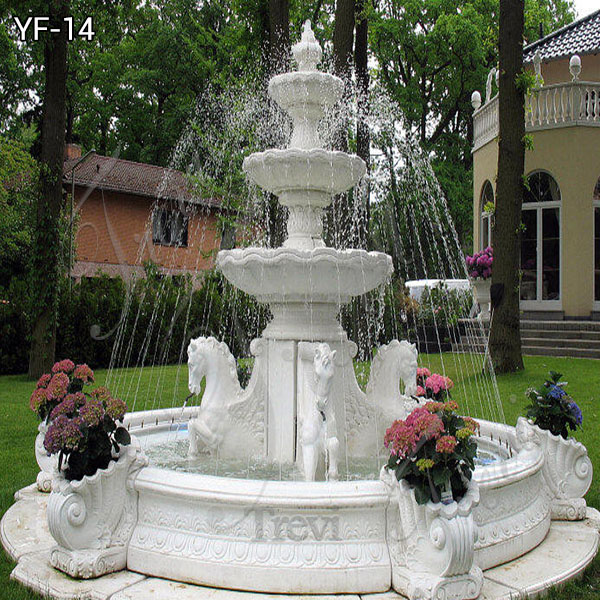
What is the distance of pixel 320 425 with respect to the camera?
504cm

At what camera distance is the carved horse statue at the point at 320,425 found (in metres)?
4.86

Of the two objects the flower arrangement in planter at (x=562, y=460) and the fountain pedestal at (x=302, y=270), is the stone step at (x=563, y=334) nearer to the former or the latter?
the flower arrangement in planter at (x=562, y=460)

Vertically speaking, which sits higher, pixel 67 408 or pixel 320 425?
pixel 67 408

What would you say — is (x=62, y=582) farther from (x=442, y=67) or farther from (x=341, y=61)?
(x=442, y=67)

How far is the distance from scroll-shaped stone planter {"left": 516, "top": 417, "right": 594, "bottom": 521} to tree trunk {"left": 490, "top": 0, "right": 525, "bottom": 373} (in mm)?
7417

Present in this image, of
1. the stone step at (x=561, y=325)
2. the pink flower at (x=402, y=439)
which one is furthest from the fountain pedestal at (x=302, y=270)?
the stone step at (x=561, y=325)

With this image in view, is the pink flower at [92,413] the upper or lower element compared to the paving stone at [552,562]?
upper

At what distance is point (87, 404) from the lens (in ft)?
13.8

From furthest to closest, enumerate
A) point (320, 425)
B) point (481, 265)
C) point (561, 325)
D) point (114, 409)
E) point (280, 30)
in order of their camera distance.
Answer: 1. point (561, 325)
2. point (481, 265)
3. point (280, 30)
4. point (320, 425)
5. point (114, 409)

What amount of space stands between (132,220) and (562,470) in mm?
23827

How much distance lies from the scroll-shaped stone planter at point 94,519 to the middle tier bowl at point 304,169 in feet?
9.16

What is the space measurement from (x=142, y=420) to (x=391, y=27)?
29206 mm

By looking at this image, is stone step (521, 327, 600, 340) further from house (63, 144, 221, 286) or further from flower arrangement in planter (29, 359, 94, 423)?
flower arrangement in planter (29, 359, 94, 423)

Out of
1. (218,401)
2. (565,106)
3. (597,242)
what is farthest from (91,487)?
(565,106)
